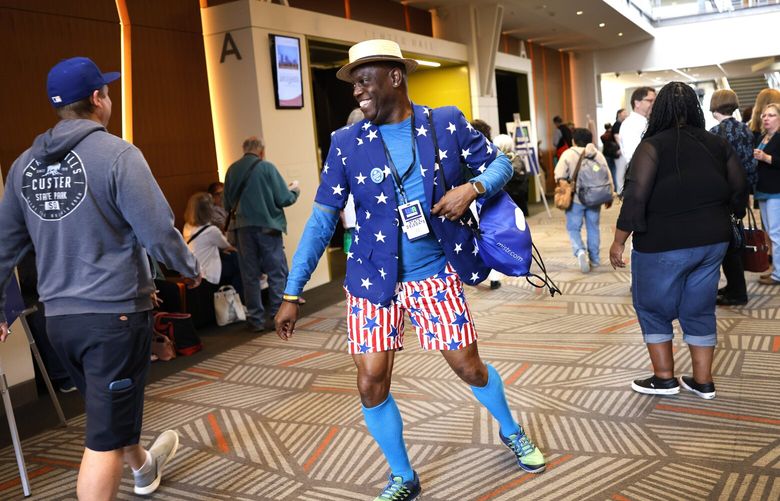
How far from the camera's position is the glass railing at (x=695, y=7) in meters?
16.7

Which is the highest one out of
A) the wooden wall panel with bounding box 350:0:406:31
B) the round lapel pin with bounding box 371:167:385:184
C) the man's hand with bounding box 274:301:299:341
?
the wooden wall panel with bounding box 350:0:406:31

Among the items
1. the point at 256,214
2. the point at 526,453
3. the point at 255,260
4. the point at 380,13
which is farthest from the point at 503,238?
the point at 380,13

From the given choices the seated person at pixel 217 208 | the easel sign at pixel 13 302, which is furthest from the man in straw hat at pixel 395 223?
the seated person at pixel 217 208

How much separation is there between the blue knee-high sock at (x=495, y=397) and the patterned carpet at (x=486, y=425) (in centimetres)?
23

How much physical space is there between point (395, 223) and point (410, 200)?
3.9 inches

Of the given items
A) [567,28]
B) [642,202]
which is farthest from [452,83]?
[642,202]

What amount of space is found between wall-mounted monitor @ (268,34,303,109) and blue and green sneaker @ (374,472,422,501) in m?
5.01

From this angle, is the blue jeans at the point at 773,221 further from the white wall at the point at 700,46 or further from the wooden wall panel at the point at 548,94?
the white wall at the point at 700,46

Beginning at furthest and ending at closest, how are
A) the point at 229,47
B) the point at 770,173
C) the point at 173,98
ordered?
1. the point at 229,47
2. the point at 173,98
3. the point at 770,173

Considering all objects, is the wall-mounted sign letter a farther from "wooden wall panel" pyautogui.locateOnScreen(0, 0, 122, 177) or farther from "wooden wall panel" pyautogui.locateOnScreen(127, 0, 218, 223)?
"wooden wall panel" pyautogui.locateOnScreen(0, 0, 122, 177)

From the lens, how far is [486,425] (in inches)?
128

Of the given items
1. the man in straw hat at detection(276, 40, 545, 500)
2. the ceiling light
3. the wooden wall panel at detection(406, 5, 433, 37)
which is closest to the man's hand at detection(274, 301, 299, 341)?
the man in straw hat at detection(276, 40, 545, 500)

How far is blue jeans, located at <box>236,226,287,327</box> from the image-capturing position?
5566 mm

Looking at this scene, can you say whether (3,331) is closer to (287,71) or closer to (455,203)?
(455,203)
